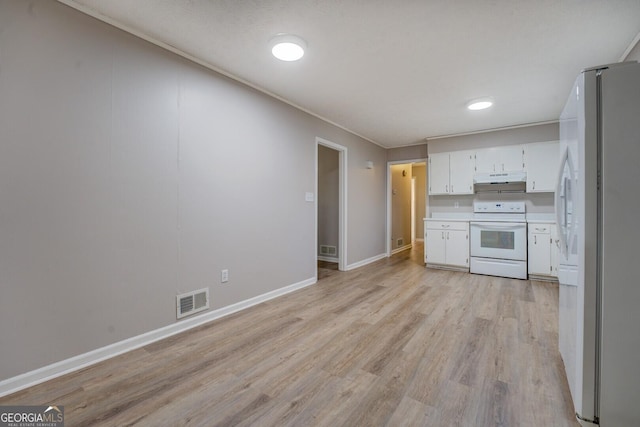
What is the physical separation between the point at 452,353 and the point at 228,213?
7.67 feet

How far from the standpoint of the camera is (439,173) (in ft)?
16.8

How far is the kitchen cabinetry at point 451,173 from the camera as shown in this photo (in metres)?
4.86

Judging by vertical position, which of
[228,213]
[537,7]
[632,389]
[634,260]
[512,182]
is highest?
[537,7]

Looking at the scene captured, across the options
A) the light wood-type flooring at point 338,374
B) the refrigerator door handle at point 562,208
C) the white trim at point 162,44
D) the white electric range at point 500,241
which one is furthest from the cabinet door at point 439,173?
the refrigerator door handle at point 562,208

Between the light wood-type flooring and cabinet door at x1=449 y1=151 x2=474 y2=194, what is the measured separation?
2.39 m

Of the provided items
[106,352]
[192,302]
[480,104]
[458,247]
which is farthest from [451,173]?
[106,352]

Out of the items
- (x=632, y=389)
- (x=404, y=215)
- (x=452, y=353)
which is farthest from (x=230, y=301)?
(x=404, y=215)

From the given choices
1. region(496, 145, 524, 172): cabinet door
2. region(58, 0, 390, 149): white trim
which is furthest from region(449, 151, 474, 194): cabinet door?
region(58, 0, 390, 149): white trim

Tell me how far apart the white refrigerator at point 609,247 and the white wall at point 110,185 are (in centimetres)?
267

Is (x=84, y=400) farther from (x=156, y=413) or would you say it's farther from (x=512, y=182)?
(x=512, y=182)

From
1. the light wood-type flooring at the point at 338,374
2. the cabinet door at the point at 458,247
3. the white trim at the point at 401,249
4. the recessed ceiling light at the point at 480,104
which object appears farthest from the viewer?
the white trim at the point at 401,249

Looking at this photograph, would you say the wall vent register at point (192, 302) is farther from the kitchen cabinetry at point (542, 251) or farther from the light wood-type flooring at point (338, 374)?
the kitchen cabinetry at point (542, 251)

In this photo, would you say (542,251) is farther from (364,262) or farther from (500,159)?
(364,262)

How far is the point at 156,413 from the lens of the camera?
4.75 feet
